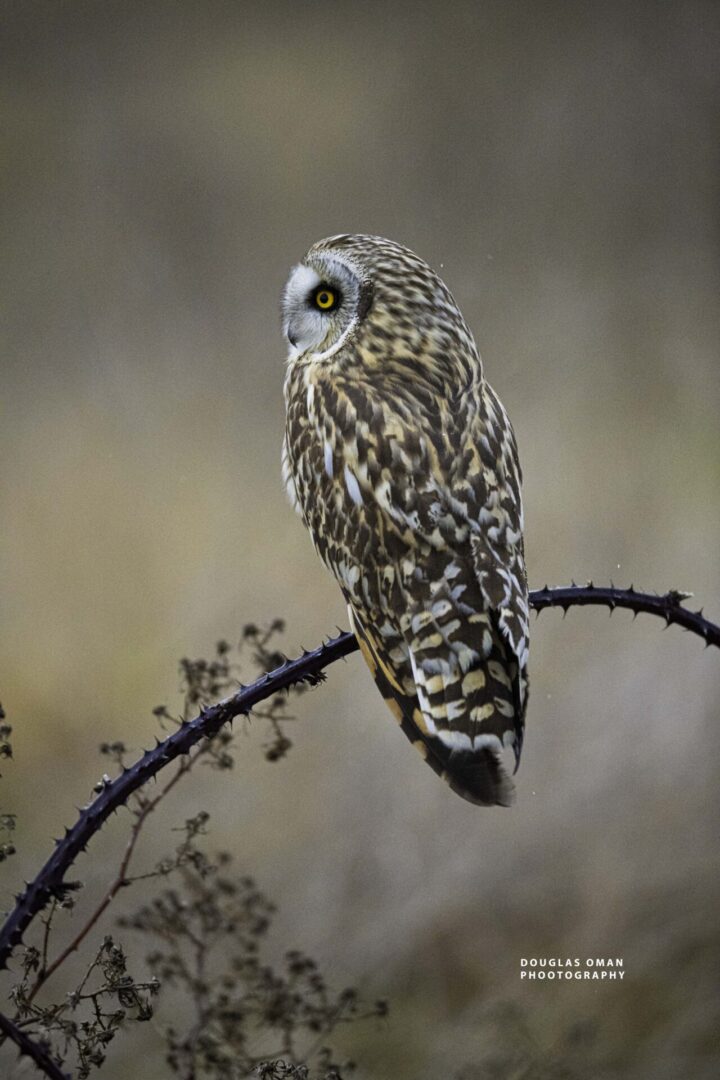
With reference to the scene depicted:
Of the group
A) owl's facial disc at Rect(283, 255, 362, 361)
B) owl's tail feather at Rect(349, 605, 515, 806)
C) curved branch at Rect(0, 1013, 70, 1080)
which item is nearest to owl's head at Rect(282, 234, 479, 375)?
owl's facial disc at Rect(283, 255, 362, 361)

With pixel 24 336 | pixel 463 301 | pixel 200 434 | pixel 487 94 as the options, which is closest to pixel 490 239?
pixel 463 301

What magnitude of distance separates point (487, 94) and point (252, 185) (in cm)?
58

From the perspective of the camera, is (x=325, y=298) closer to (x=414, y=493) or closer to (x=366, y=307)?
(x=366, y=307)

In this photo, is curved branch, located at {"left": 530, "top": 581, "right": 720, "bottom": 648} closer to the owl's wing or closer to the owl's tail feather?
the owl's wing

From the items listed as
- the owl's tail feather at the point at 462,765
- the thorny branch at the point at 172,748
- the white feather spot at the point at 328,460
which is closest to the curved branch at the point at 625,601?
the thorny branch at the point at 172,748

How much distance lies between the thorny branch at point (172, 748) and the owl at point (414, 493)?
98 millimetres

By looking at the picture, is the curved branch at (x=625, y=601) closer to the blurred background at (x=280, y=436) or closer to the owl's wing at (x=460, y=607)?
the owl's wing at (x=460, y=607)

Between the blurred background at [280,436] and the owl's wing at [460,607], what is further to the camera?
the blurred background at [280,436]

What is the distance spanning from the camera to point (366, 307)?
190 centimetres

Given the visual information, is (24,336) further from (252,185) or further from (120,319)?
(252,185)

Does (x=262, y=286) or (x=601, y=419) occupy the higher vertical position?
(x=262, y=286)

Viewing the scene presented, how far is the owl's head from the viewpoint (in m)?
1.87

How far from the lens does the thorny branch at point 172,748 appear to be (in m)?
1.16

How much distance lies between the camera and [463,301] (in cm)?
254
